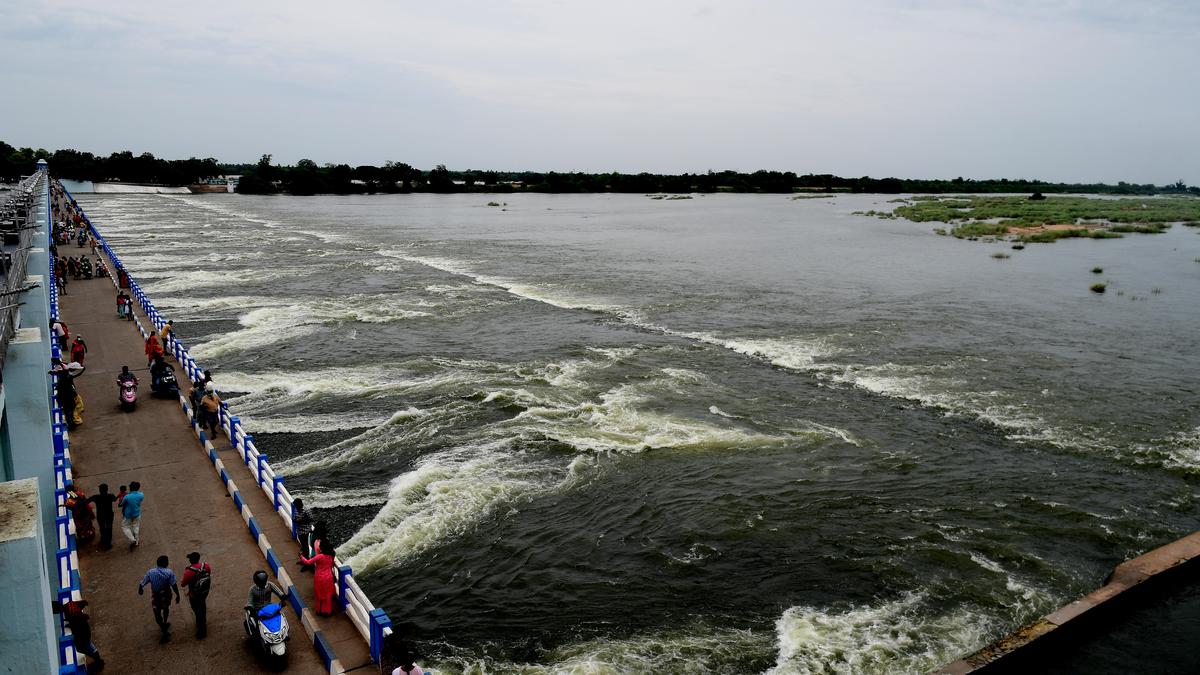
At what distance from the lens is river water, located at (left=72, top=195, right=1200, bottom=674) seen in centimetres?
1494

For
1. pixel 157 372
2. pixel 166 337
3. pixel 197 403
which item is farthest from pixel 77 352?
pixel 197 403

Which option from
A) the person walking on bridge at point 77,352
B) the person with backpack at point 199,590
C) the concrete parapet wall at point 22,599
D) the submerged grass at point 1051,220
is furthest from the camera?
the submerged grass at point 1051,220

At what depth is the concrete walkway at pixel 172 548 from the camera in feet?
35.6

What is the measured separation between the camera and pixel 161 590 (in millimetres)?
11117

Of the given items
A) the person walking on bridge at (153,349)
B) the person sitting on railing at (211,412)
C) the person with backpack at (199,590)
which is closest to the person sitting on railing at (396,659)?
the person with backpack at (199,590)

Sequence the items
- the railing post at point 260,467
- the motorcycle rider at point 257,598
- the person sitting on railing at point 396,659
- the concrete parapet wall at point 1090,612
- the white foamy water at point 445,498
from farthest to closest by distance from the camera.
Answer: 1. the white foamy water at point 445,498
2. the railing post at point 260,467
3. the concrete parapet wall at point 1090,612
4. the motorcycle rider at point 257,598
5. the person sitting on railing at point 396,659

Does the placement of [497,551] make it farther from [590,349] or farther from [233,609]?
[590,349]

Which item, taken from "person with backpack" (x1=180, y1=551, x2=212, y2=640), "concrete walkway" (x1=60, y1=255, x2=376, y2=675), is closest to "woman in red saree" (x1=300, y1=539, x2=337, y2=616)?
"concrete walkway" (x1=60, y1=255, x2=376, y2=675)

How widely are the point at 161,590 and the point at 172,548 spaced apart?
3035 millimetres

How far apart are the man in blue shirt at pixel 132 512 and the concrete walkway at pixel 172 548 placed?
30cm

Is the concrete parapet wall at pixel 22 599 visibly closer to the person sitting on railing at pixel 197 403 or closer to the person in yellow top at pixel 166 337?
the person sitting on railing at pixel 197 403

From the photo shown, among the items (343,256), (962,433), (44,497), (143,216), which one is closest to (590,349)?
(962,433)

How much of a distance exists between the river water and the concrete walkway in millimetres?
2909

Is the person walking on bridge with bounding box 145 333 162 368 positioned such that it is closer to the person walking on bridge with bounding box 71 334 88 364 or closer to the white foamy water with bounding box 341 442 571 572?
the person walking on bridge with bounding box 71 334 88 364
